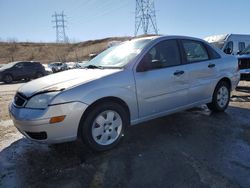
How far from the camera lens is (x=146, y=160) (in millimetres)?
3551

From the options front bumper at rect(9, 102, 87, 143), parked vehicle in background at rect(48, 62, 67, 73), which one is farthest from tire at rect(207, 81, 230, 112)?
parked vehicle in background at rect(48, 62, 67, 73)

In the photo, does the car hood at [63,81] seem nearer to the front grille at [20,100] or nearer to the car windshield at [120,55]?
the front grille at [20,100]

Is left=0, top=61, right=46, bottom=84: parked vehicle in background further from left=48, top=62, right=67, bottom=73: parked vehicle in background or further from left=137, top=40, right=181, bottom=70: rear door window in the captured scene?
left=137, top=40, right=181, bottom=70: rear door window

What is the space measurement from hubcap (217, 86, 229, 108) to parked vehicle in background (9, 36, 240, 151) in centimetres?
30

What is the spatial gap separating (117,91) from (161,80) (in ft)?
2.91

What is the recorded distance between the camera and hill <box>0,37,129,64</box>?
174ft

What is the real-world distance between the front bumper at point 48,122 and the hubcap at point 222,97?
3399 millimetres

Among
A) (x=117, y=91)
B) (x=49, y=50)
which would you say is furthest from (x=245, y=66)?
(x=49, y=50)

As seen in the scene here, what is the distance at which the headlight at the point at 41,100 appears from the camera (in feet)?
11.1

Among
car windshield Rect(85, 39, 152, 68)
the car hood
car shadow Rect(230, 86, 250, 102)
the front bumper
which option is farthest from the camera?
car shadow Rect(230, 86, 250, 102)

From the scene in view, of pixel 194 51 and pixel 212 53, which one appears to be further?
pixel 212 53

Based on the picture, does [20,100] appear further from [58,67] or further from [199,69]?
[58,67]

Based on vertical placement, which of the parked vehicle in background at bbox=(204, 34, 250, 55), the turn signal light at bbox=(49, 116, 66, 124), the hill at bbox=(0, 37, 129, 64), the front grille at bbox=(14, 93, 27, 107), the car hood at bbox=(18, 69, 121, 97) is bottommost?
the turn signal light at bbox=(49, 116, 66, 124)

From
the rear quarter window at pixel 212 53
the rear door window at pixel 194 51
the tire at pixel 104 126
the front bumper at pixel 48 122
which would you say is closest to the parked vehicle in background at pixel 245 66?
the rear quarter window at pixel 212 53
